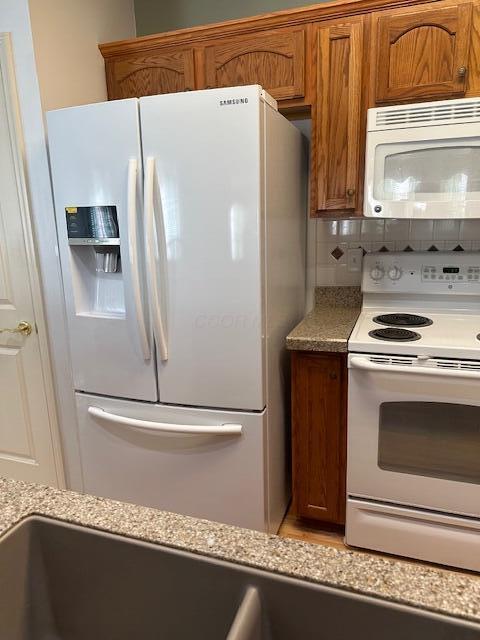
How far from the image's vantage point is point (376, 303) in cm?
216

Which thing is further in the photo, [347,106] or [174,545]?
[347,106]

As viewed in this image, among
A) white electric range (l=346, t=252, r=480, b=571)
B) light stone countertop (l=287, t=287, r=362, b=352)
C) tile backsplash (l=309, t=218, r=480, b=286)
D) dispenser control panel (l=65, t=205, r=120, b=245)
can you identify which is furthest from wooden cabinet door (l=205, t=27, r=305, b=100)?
white electric range (l=346, t=252, r=480, b=571)

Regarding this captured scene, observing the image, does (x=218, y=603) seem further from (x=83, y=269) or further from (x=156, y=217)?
(x=83, y=269)

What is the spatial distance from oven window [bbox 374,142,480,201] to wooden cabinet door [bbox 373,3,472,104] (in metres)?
0.24

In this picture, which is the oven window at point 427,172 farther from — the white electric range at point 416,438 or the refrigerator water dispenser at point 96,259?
the refrigerator water dispenser at point 96,259

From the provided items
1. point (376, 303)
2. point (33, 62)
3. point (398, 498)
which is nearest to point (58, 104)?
point (33, 62)

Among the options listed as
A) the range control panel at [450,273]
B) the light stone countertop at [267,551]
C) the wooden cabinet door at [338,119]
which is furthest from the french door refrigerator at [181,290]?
the light stone countertop at [267,551]

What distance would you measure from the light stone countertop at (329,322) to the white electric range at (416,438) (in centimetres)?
7

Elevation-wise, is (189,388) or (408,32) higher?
(408,32)

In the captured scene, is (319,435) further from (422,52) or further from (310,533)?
(422,52)

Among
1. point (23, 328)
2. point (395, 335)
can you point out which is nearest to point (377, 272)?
point (395, 335)

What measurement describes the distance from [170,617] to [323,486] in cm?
139

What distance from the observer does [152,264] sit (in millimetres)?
1589

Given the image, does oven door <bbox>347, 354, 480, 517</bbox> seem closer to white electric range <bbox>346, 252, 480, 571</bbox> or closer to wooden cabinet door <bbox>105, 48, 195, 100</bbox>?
white electric range <bbox>346, 252, 480, 571</bbox>
